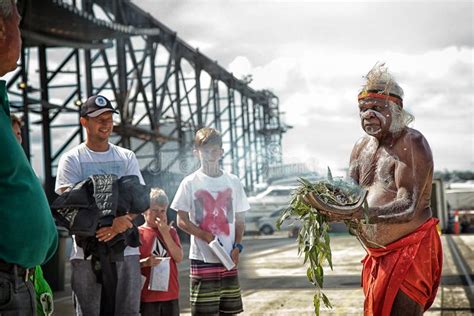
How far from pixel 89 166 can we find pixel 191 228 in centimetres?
92

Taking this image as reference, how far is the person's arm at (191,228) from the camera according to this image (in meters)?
5.45

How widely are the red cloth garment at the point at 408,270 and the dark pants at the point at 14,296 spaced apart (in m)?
1.78

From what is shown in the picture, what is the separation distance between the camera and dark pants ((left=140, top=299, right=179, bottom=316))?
560cm

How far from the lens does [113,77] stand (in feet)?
65.8

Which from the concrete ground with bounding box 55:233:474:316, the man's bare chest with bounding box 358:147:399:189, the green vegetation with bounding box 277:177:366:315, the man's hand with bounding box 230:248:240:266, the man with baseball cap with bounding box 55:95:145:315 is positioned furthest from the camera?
the concrete ground with bounding box 55:233:474:316

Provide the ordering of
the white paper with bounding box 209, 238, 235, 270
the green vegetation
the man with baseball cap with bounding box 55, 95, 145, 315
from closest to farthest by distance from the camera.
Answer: the green vegetation < the man with baseball cap with bounding box 55, 95, 145, 315 < the white paper with bounding box 209, 238, 235, 270

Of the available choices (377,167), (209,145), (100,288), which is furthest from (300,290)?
(377,167)

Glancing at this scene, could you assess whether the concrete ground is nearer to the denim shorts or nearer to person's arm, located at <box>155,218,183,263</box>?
person's arm, located at <box>155,218,183,263</box>

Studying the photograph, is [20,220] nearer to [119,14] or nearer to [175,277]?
[175,277]

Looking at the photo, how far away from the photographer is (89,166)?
16.3 feet

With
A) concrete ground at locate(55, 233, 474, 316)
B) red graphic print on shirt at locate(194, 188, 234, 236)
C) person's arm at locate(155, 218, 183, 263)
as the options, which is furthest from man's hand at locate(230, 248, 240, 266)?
concrete ground at locate(55, 233, 474, 316)

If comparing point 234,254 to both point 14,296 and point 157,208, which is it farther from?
point 14,296

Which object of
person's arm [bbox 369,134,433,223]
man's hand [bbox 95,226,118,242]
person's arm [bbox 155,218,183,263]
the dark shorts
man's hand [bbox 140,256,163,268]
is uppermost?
person's arm [bbox 369,134,433,223]

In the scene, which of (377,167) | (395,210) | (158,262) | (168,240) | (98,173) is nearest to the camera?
(395,210)
